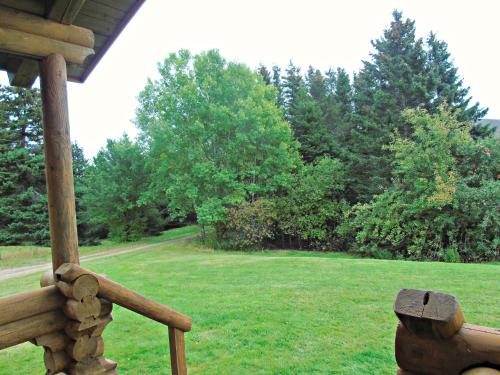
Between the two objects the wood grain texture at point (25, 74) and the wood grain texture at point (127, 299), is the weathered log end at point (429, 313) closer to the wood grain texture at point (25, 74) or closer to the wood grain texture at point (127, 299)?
the wood grain texture at point (127, 299)

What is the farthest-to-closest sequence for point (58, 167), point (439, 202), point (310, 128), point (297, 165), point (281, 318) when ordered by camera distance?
1. point (310, 128)
2. point (297, 165)
3. point (439, 202)
4. point (281, 318)
5. point (58, 167)

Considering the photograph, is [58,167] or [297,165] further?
[297,165]

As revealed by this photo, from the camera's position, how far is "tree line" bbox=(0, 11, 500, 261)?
1245cm

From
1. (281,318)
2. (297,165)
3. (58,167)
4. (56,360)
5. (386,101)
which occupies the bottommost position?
(281,318)

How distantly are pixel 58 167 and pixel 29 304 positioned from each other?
84cm

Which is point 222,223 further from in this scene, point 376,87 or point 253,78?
point 376,87

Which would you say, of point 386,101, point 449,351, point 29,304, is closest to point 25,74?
point 29,304

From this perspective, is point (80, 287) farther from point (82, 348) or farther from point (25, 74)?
point (25, 74)

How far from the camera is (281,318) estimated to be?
429 centimetres

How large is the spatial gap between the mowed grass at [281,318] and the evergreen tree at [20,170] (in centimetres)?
1113

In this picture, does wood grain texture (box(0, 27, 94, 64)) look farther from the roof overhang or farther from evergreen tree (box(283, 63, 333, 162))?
evergreen tree (box(283, 63, 333, 162))

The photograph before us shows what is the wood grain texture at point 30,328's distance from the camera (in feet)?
5.76

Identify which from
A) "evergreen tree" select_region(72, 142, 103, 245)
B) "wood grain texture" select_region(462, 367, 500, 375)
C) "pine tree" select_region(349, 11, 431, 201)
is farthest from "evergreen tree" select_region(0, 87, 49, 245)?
"wood grain texture" select_region(462, 367, 500, 375)

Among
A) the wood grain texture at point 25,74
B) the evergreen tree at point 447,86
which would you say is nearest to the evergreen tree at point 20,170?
the wood grain texture at point 25,74
